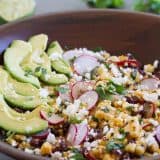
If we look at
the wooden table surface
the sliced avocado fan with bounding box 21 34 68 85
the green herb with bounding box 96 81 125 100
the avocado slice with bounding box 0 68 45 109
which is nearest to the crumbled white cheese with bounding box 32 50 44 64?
the sliced avocado fan with bounding box 21 34 68 85

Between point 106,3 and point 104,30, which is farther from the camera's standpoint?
point 106,3

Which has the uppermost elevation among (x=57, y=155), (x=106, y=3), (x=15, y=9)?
(x=106, y=3)

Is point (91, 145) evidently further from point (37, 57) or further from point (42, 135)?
point (37, 57)

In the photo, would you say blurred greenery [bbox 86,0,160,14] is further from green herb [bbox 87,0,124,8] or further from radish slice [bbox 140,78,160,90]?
radish slice [bbox 140,78,160,90]

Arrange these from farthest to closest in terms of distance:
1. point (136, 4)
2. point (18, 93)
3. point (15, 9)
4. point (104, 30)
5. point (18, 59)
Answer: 1. point (136, 4)
2. point (15, 9)
3. point (104, 30)
4. point (18, 59)
5. point (18, 93)

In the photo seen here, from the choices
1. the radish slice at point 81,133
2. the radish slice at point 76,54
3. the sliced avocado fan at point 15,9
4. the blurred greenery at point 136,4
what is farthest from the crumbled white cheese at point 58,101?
the blurred greenery at point 136,4

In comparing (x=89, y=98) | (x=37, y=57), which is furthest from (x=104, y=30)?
(x=89, y=98)

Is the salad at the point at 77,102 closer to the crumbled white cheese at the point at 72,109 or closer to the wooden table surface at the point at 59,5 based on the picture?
the crumbled white cheese at the point at 72,109
